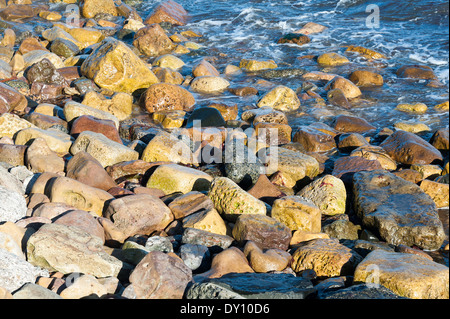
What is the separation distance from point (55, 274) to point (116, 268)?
47 centimetres

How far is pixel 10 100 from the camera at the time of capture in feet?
24.7

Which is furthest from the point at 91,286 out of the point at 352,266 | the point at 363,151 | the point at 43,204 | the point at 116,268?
the point at 363,151

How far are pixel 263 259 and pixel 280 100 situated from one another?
554 cm

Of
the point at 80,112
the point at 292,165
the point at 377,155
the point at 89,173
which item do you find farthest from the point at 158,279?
the point at 377,155

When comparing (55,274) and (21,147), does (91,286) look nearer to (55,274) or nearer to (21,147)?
(55,274)

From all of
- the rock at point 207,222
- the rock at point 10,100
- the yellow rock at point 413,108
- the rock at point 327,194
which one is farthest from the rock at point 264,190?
the yellow rock at point 413,108

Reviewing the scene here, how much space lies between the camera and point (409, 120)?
8.95m

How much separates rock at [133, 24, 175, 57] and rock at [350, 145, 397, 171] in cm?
686

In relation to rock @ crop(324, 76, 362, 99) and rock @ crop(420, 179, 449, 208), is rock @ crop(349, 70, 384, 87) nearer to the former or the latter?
rock @ crop(324, 76, 362, 99)

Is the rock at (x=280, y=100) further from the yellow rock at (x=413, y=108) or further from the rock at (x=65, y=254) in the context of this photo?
the rock at (x=65, y=254)

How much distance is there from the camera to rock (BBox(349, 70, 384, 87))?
1063cm

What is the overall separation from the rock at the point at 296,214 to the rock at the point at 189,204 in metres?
0.77

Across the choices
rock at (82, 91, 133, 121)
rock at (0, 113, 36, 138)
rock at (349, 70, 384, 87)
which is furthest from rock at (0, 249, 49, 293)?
rock at (349, 70, 384, 87)

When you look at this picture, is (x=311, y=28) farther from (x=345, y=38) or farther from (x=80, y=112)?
(x=80, y=112)
